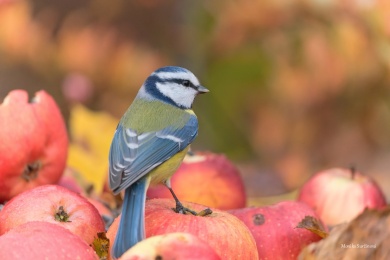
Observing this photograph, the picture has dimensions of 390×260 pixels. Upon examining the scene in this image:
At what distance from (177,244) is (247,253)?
11.3 inches

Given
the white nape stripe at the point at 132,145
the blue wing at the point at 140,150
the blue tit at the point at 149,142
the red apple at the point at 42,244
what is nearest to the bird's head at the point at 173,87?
the blue tit at the point at 149,142

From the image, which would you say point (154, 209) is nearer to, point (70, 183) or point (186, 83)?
point (186, 83)

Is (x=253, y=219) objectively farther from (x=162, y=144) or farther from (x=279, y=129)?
(x=279, y=129)

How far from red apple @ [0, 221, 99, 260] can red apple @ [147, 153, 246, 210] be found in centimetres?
63

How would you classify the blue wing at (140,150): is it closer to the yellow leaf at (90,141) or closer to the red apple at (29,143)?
the red apple at (29,143)

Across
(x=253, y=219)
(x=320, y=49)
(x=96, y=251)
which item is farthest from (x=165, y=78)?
(x=320, y=49)

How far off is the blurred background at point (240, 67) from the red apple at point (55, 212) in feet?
7.38

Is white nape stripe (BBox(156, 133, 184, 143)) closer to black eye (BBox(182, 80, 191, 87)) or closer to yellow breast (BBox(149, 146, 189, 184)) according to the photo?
yellow breast (BBox(149, 146, 189, 184))

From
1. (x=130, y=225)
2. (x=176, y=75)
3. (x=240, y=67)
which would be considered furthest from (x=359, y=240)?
(x=240, y=67)

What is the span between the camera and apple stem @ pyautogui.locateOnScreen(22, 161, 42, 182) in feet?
6.52

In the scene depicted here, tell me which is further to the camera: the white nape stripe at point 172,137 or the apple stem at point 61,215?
the white nape stripe at point 172,137

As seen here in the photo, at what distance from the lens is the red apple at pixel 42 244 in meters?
1.42

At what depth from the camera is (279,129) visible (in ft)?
14.1

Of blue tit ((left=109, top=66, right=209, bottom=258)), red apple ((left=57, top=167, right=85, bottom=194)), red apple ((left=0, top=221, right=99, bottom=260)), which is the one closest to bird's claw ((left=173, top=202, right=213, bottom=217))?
blue tit ((left=109, top=66, right=209, bottom=258))
